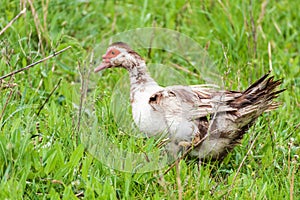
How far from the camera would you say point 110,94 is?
→ 5.73 metres

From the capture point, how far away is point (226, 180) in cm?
479

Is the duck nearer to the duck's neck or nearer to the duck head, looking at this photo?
the duck's neck

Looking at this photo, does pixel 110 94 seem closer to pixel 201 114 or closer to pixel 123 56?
pixel 123 56

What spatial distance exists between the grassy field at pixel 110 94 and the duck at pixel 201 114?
0.14 meters

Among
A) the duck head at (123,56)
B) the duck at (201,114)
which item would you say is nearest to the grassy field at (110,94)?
the duck at (201,114)

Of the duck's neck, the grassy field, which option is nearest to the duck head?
the duck's neck

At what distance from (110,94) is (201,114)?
3.59 feet

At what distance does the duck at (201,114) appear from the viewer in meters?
4.87

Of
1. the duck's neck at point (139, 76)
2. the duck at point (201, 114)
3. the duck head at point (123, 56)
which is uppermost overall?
the duck head at point (123, 56)

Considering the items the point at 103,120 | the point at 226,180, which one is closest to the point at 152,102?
the point at 103,120

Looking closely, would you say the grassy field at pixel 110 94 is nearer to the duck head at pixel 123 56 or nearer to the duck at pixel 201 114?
the duck at pixel 201 114

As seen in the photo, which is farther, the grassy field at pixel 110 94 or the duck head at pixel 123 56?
the duck head at pixel 123 56

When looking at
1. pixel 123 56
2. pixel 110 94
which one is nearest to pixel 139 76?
pixel 123 56

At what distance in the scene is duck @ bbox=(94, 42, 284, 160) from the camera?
4.87 metres
